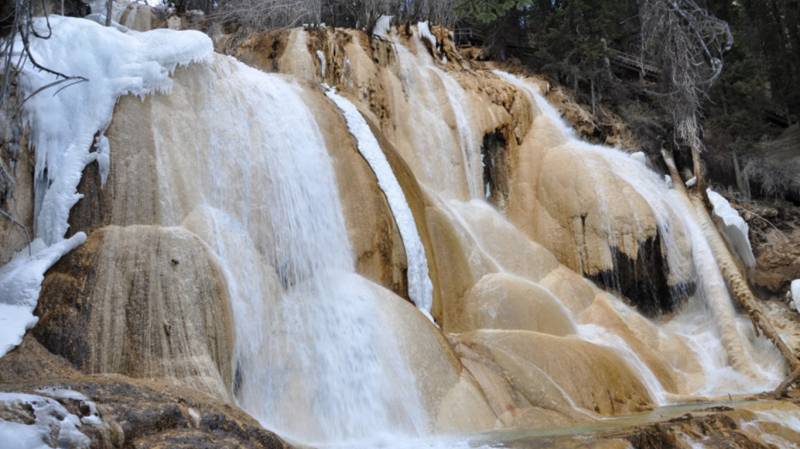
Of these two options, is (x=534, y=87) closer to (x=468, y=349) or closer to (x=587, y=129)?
(x=587, y=129)

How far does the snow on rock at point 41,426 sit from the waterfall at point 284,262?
3.40 meters

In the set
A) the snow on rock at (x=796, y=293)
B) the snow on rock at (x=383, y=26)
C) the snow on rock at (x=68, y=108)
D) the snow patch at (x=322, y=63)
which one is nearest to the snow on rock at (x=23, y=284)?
the snow on rock at (x=68, y=108)

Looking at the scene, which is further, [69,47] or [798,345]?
[798,345]

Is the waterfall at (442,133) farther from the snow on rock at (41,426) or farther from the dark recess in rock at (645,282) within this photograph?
the snow on rock at (41,426)

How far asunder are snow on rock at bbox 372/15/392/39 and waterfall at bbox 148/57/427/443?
714 centimetres

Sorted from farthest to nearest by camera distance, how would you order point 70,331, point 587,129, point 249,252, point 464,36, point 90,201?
point 464,36
point 587,129
point 249,252
point 90,201
point 70,331

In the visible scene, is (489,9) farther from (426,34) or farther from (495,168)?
(495,168)

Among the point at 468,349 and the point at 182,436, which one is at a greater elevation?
the point at 182,436

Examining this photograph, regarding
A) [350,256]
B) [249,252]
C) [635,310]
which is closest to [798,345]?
[635,310]

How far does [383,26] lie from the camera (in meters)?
17.6

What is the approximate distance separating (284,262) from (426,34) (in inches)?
404

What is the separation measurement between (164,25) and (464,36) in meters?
8.70

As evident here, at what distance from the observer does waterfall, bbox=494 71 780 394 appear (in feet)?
38.9

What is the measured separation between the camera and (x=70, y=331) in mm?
6469
